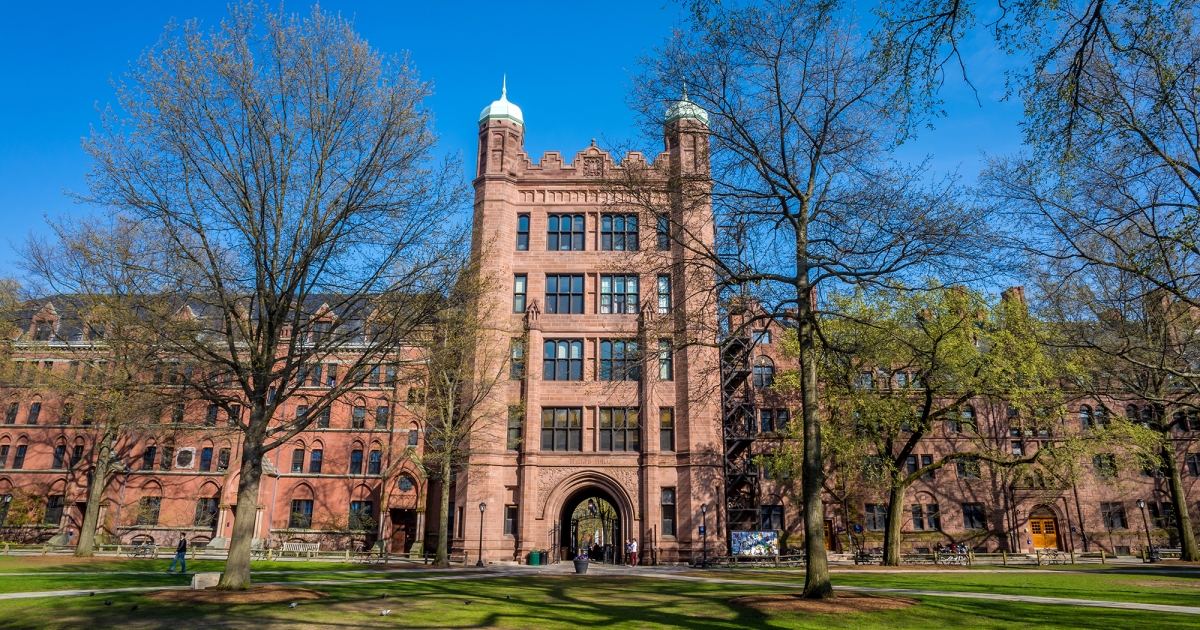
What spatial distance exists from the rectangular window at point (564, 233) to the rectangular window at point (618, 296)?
2684 mm

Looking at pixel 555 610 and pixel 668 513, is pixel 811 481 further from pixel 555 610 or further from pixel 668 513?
pixel 668 513

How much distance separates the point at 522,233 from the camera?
40.2 metres

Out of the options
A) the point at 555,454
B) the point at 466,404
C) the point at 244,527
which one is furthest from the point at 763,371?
the point at 244,527

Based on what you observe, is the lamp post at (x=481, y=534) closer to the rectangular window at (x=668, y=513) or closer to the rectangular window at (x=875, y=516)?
the rectangular window at (x=668, y=513)

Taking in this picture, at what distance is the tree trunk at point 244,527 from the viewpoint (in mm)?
16031

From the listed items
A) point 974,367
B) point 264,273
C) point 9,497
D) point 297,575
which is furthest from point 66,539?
point 974,367

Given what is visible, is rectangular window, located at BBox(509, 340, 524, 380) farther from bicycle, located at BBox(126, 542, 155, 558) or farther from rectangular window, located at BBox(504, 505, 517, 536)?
bicycle, located at BBox(126, 542, 155, 558)

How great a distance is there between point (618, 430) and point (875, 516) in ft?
64.6

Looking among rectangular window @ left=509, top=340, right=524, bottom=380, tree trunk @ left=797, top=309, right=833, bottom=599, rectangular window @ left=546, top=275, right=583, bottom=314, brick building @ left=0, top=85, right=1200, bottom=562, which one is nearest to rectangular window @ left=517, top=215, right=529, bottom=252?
brick building @ left=0, top=85, right=1200, bottom=562

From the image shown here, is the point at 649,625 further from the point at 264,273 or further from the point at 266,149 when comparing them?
the point at 266,149

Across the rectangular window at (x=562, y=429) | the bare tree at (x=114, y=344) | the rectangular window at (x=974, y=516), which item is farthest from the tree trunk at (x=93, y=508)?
the rectangular window at (x=974, y=516)

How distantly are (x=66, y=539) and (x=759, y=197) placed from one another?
41.9 meters

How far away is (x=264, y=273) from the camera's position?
17.0 m

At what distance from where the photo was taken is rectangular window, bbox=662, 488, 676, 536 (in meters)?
35.2
